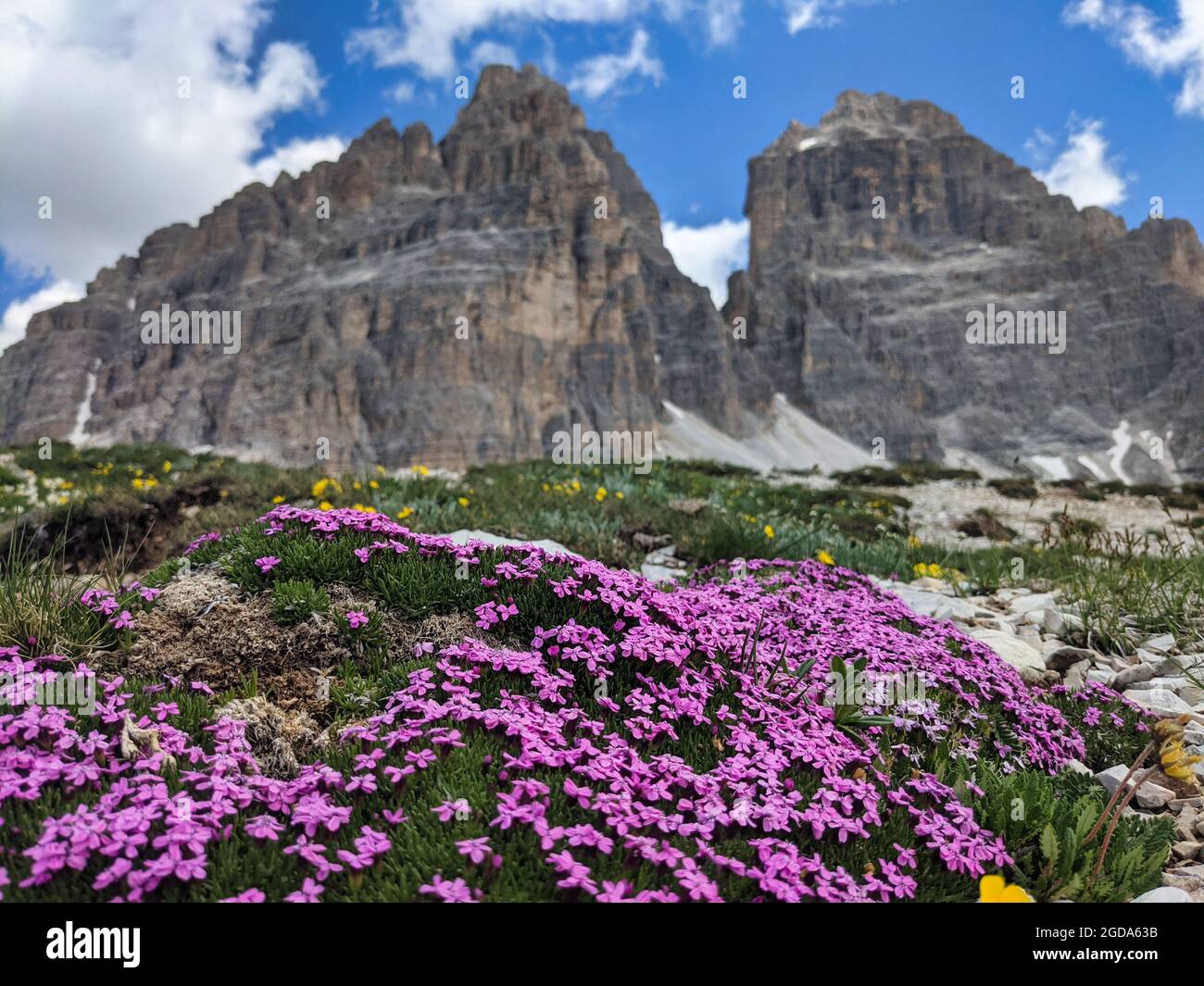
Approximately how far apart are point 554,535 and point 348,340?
12387cm

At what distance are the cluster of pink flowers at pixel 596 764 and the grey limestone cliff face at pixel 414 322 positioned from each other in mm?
109116

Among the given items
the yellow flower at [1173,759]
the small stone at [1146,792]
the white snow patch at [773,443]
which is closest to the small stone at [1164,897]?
the yellow flower at [1173,759]

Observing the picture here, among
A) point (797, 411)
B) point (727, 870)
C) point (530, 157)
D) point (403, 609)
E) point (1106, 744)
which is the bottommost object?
point (1106, 744)

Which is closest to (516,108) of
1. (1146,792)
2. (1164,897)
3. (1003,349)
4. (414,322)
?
(414,322)

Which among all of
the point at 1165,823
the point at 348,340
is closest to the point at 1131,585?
the point at 1165,823

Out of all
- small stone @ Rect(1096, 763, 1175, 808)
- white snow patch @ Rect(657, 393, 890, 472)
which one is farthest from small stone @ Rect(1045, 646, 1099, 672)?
white snow patch @ Rect(657, 393, 890, 472)

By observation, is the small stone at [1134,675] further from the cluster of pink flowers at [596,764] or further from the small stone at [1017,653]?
the cluster of pink flowers at [596,764]

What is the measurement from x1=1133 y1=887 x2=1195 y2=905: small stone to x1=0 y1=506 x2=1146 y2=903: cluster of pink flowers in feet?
1.45

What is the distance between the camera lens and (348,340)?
4813 inches

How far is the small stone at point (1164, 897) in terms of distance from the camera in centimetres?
249

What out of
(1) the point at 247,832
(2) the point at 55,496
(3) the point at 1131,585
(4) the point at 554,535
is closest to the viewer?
(1) the point at 247,832

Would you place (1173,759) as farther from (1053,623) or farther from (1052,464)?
(1052,464)

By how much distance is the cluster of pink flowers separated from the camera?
2.13 metres
